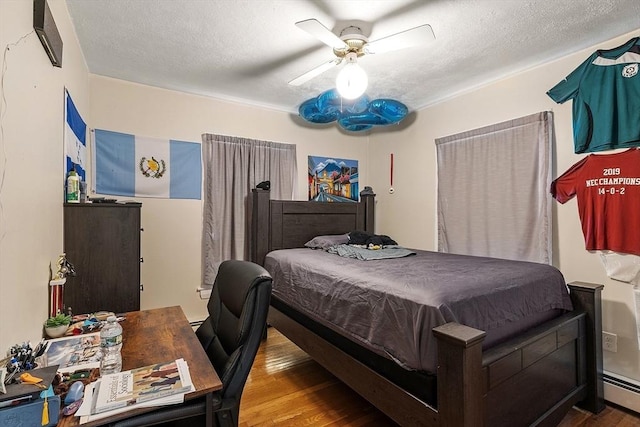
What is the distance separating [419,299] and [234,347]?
0.87m

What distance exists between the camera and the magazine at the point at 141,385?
910 millimetres

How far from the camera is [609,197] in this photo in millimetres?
2234

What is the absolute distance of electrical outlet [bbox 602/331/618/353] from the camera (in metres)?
2.24

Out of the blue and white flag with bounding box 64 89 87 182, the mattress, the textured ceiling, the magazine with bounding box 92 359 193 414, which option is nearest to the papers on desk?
the magazine with bounding box 92 359 193 414

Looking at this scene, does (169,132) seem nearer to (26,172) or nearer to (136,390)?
(26,172)

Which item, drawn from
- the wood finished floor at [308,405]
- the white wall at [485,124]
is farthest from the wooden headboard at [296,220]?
the wood finished floor at [308,405]

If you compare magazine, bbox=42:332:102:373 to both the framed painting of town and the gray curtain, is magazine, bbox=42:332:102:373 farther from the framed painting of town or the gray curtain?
the framed painting of town

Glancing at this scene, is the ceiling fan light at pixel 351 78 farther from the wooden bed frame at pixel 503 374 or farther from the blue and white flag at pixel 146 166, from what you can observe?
the blue and white flag at pixel 146 166

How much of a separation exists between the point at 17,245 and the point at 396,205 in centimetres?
353

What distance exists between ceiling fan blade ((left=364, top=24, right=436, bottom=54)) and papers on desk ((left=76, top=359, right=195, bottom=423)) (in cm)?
191

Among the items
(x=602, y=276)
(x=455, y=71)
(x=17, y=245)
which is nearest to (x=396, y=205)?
(x=455, y=71)

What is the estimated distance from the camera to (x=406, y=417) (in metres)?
1.55

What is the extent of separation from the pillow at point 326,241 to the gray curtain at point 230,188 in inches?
26.9

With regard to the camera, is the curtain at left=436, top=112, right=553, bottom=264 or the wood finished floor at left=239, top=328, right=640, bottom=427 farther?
the curtain at left=436, top=112, right=553, bottom=264
